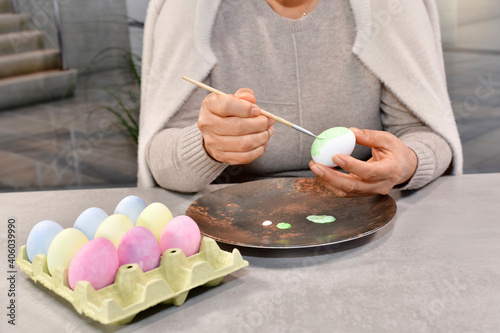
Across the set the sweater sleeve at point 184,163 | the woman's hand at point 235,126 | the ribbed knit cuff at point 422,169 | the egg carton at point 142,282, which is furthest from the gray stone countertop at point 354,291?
the sweater sleeve at point 184,163

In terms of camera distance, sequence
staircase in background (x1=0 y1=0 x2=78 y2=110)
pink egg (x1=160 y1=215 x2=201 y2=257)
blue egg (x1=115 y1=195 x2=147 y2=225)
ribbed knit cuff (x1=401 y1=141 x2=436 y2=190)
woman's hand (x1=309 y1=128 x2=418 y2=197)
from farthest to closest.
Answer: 1. staircase in background (x1=0 y1=0 x2=78 y2=110)
2. ribbed knit cuff (x1=401 y1=141 x2=436 y2=190)
3. woman's hand (x1=309 y1=128 x2=418 y2=197)
4. blue egg (x1=115 y1=195 x2=147 y2=225)
5. pink egg (x1=160 y1=215 x2=201 y2=257)

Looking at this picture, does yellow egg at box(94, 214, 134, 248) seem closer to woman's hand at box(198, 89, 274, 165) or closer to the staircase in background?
woman's hand at box(198, 89, 274, 165)

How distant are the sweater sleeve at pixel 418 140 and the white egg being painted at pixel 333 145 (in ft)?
0.67

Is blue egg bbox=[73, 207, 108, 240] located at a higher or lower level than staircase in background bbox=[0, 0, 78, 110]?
lower

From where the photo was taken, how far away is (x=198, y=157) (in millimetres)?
1153

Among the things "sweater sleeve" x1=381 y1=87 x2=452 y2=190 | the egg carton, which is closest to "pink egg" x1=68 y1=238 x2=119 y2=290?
the egg carton

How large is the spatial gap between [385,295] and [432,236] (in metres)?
0.24

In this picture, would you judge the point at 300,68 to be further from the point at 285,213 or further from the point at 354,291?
the point at 354,291

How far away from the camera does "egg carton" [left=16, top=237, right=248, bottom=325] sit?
2.05 feet

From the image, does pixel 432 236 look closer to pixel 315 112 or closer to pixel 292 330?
pixel 292 330

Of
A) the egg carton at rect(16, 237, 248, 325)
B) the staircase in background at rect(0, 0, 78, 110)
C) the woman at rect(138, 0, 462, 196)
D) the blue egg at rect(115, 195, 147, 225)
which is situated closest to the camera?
the egg carton at rect(16, 237, 248, 325)

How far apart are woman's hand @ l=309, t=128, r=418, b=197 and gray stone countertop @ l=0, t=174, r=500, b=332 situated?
0.08m

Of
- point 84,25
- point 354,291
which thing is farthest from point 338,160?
point 84,25

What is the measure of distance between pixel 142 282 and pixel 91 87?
260cm
